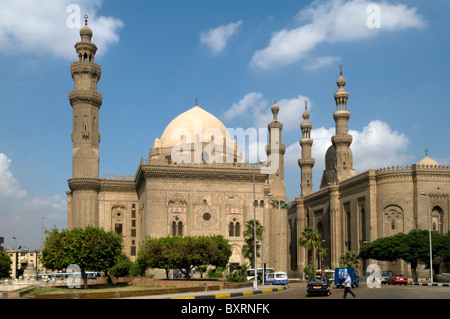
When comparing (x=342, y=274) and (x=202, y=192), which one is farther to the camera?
(x=202, y=192)

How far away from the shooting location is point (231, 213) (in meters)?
59.0

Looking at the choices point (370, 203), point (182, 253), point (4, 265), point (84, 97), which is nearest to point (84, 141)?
point (84, 97)

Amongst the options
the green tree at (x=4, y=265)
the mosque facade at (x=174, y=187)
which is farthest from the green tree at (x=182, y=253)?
the green tree at (x=4, y=265)

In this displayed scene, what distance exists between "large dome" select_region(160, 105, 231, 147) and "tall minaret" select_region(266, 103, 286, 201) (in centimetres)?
1099

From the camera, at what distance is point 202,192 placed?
193 ft

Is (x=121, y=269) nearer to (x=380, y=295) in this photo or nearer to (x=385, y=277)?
(x=385, y=277)

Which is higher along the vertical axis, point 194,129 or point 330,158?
point 194,129

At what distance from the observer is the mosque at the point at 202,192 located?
191 feet

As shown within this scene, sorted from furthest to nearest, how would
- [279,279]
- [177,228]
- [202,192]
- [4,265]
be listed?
[4,265] → [202,192] → [177,228] → [279,279]

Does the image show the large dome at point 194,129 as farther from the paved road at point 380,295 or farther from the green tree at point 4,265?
the paved road at point 380,295

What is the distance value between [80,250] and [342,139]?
42.4 meters

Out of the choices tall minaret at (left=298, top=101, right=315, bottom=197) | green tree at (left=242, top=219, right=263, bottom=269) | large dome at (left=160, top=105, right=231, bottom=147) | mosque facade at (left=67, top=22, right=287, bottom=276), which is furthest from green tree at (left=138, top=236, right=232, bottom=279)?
tall minaret at (left=298, top=101, right=315, bottom=197)

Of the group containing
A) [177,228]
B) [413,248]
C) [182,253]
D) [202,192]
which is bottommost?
[413,248]
